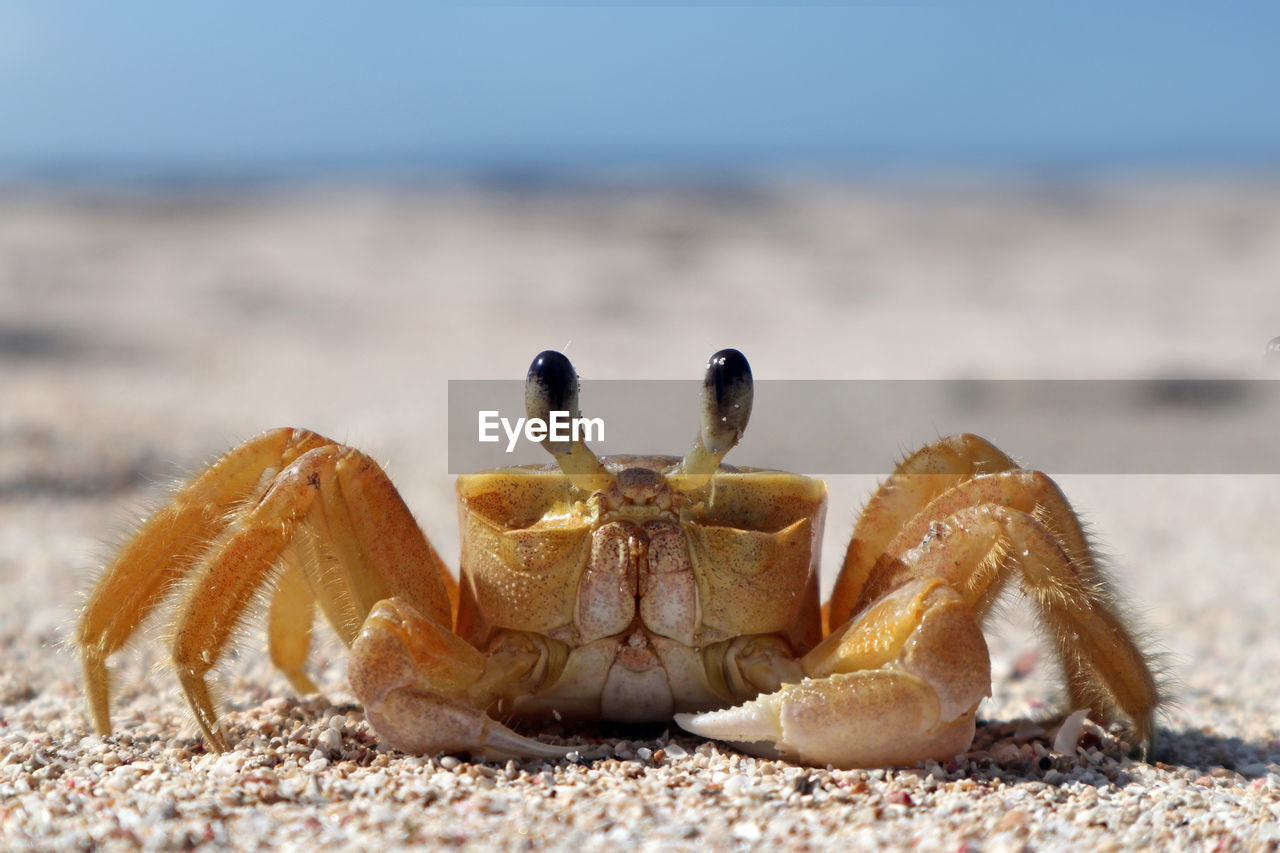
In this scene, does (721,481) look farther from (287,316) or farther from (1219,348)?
(287,316)

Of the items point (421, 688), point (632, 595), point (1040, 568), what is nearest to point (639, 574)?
point (632, 595)

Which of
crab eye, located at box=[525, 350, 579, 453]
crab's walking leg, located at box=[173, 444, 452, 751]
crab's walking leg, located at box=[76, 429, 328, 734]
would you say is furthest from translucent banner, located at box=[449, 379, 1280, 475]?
crab eye, located at box=[525, 350, 579, 453]

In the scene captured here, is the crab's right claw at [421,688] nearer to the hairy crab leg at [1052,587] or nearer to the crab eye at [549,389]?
the crab eye at [549,389]

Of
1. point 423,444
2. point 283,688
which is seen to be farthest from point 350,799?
point 423,444

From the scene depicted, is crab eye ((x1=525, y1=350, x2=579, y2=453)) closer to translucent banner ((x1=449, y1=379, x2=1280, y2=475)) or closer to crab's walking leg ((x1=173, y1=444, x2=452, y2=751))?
crab's walking leg ((x1=173, y1=444, x2=452, y2=751))

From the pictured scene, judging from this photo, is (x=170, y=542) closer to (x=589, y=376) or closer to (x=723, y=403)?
(x=723, y=403)

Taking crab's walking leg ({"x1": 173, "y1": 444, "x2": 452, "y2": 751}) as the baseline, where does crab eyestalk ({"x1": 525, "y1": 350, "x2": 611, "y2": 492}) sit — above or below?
above
